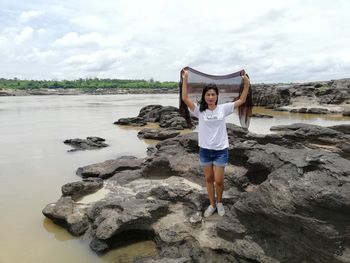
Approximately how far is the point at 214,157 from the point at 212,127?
1.66ft

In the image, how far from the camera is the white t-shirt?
19.1 ft

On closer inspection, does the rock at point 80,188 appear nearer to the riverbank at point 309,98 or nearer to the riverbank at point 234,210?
the riverbank at point 234,210

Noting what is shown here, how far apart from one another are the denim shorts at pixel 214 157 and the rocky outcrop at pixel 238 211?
2.25 feet

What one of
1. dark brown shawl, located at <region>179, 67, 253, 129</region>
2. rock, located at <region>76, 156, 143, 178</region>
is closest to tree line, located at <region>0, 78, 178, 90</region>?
rock, located at <region>76, 156, 143, 178</region>

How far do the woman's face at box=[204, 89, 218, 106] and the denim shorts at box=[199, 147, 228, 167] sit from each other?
0.78m

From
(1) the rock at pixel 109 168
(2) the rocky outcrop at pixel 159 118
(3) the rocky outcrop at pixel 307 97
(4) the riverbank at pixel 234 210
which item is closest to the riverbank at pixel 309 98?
(3) the rocky outcrop at pixel 307 97

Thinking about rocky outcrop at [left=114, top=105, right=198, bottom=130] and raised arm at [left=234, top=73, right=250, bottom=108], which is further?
rocky outcrop at [left=114, top=105, right=198, bottom=130]

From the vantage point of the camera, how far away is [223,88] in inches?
257

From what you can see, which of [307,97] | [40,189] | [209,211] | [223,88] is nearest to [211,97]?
[223,88]

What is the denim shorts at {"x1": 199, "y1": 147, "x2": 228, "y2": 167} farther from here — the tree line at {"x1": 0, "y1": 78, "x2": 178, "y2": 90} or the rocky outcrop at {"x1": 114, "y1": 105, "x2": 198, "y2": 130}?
the tree line at {"x1": 0, "y1": 78, "x2": 178, "y2": 90}

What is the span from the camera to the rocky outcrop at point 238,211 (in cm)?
484

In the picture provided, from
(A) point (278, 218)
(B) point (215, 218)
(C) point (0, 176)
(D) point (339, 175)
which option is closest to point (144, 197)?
(B) point (215, 218)

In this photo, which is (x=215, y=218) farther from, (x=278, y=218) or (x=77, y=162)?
(x=77, y=162)

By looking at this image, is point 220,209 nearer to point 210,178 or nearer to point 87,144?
point 210,178
